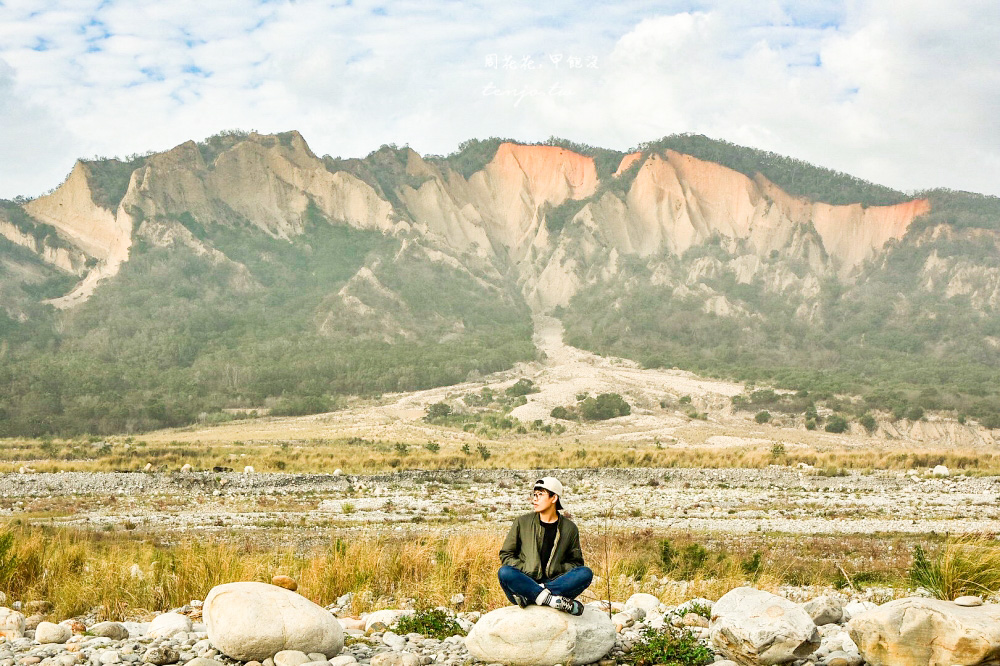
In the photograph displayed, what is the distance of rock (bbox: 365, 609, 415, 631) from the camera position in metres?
8.07

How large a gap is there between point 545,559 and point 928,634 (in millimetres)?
3039

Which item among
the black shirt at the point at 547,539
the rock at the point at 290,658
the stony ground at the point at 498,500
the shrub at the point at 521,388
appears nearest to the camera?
the rock at the point at 290,658

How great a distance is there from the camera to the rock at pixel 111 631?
719cm

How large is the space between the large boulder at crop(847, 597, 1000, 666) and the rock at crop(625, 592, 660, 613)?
96.7 inches

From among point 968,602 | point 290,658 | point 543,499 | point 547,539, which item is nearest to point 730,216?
point 968,602

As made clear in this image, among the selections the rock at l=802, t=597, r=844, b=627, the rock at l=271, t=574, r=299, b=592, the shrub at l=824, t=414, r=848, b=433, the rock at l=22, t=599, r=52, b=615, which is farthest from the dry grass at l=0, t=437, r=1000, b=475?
the rock at l=802, t=597, r=844, b=627

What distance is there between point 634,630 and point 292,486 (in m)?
21.7

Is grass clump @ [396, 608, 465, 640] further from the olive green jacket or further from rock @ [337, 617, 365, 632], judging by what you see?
the olive green jacket

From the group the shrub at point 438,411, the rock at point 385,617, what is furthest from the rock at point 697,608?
the shrub at point 438,411

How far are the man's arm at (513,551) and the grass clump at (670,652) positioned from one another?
49.7 inches

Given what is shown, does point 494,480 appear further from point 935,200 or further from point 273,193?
point 935,200

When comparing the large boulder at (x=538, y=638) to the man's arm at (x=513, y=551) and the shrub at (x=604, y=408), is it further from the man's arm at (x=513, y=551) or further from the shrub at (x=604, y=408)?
the shrub at (x=604, y=408)

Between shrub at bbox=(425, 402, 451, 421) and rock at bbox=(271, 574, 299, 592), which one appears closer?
rock at bbox=(271, 574, 299, 592)

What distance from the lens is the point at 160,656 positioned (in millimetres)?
6488
